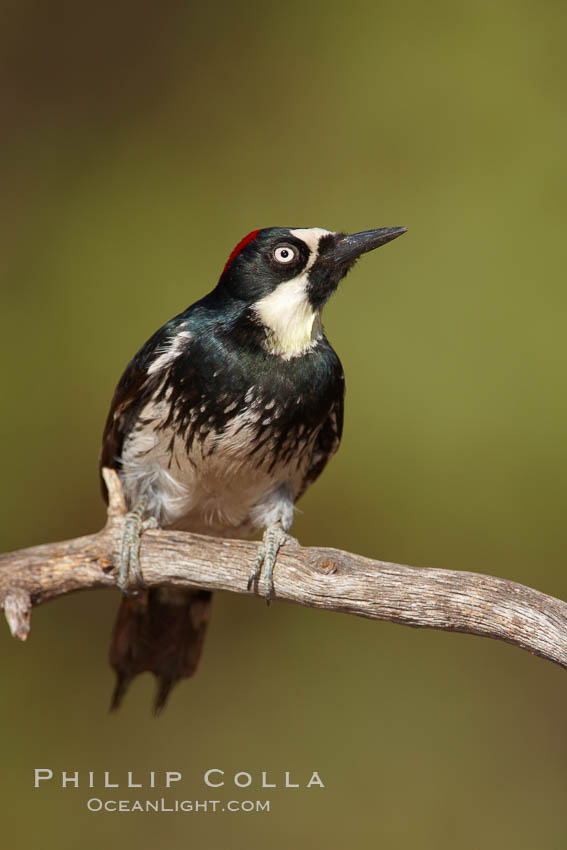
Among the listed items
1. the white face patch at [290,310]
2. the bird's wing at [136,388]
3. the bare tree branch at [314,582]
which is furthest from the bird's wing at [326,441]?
the bird's wing at [136,388]

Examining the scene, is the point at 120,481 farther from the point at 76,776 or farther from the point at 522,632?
the point at 76,776

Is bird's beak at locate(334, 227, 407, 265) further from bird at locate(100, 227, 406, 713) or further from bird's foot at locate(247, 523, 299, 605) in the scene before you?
bird's foot at locate(247, 523, 299, 605)

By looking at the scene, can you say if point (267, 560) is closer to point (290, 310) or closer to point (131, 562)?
point (131, 562)

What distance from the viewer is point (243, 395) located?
2930mm

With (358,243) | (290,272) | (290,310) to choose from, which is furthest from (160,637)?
(358,243)

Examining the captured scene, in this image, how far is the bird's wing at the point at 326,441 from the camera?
3227mm

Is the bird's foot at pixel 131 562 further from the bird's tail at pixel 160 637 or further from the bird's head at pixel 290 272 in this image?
the bird's head at pixel 290 272

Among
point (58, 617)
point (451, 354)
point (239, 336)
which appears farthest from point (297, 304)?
point (58, 617)

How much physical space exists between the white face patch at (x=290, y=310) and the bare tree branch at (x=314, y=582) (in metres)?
0.64

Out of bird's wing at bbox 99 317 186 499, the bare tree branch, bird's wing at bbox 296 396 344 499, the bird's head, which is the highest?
the bird's head

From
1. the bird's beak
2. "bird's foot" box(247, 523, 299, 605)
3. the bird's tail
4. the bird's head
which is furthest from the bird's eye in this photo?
the bird's tail

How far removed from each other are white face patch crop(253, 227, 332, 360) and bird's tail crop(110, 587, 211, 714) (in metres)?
1.10

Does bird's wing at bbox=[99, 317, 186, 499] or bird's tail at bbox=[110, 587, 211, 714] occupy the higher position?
bird's wing at bbox=[99, 317, 186, 499]

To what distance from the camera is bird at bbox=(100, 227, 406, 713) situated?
9.65ft
